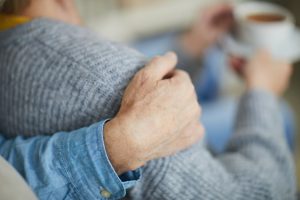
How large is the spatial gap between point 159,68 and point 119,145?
141 mm

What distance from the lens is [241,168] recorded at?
2.47 feet

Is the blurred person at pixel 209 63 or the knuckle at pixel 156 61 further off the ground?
the knuckle at pixel 156 61

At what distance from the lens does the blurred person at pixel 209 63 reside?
1.25 m

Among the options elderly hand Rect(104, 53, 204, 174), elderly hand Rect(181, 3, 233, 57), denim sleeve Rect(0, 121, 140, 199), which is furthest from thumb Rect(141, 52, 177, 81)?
elderly hand Rect(181, 3, 233, 57)

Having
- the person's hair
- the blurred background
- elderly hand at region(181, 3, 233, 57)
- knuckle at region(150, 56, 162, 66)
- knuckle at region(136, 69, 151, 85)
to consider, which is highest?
the person's hair

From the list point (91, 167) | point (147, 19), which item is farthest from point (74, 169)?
point (147, 19)

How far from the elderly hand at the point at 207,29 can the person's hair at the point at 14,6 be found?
2.36ft

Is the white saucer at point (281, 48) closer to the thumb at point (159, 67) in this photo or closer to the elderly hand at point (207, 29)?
the elderly hand at point (207, 29)

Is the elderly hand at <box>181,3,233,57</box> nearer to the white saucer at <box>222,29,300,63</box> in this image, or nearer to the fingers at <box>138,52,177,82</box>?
the white saucer at <box>222,29,300,63</box>

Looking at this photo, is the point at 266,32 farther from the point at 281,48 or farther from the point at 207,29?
the point at 207,29

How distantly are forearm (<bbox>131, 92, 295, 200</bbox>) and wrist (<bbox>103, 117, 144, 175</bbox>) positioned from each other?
0.08 meters

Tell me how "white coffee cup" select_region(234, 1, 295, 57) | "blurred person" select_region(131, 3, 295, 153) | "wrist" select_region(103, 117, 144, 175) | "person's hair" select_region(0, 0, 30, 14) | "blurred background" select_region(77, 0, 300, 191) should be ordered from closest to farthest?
"wrist" select_region(103, 117, 144, 175) → "person's hair" select_region(0, 0, 30, 14) → "white coffee cup" select_region(234, 1, 295, 57) → "blurred person" select_region(131, 3, 295, 153) → "blurred background" select_region(77, 0, 300, 191)

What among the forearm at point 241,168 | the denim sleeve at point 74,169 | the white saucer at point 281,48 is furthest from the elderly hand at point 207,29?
the denim sleeve at point 74,169

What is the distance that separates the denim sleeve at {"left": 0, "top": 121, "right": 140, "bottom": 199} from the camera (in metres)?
0.56
